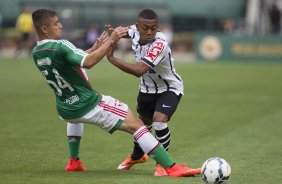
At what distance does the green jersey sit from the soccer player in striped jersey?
495 millimetres

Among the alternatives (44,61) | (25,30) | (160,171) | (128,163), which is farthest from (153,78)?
(25,30)

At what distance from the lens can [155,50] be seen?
32.9 feet

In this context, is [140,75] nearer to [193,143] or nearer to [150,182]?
[150,182]

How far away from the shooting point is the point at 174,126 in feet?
51.6

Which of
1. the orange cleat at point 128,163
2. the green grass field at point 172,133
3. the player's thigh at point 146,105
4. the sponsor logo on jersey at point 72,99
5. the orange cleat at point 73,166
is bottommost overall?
the green grass field at point 172,133

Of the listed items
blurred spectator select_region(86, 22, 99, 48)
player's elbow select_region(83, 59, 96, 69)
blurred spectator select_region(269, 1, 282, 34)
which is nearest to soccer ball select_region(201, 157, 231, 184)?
player's elbow select_region(83, 59, 96, 69)

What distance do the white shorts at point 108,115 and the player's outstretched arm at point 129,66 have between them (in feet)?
1.42

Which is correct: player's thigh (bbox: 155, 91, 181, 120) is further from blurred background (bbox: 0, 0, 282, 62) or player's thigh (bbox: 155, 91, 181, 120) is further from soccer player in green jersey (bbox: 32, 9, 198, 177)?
blurred background (bbox: 0, 0, 282, 62)

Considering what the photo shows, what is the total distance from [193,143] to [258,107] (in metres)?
6.27

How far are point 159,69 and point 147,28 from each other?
0.69 m

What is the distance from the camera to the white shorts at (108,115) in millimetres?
9664

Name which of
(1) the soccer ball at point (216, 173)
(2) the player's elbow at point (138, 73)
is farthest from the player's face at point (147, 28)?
(1) the soccer ball at point (216, 173)

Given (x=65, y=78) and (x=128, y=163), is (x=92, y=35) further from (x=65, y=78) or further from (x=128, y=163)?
(x=65, y=78)

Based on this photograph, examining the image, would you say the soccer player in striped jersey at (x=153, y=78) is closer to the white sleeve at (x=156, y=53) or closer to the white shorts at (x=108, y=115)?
the white sleeve at (x=156, y=53)
